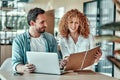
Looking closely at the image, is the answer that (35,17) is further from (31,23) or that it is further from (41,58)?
(41,58)

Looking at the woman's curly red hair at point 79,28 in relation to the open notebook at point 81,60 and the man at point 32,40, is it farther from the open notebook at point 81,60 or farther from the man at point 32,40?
the open notebook at point 81,60

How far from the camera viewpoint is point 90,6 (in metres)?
8.68

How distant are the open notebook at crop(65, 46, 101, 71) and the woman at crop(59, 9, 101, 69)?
394 millimetres

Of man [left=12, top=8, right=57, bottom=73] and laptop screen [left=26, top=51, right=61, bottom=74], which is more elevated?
man [left=12, top=8, right=57, bottom=73]

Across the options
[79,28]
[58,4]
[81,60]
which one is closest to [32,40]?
[81,60]

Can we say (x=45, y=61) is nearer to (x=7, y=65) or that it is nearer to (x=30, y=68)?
(x=30, y=68)

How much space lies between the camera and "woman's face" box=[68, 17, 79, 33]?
3.10 meters

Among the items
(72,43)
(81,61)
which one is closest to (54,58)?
(81,61)

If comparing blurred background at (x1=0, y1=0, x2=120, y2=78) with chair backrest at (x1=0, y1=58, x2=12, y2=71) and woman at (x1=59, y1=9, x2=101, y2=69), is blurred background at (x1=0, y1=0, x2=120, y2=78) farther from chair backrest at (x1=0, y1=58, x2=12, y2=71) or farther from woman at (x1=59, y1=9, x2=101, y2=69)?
chair backrest at (x1=0, y1=58, x2=12, y2=71)

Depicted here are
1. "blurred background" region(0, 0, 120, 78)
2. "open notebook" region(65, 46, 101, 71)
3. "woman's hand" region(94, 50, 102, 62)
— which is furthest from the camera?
"blurred background" region(0, 0, 120, 78)

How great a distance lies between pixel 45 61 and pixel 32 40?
0.42 m

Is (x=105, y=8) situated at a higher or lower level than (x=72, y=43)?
higher

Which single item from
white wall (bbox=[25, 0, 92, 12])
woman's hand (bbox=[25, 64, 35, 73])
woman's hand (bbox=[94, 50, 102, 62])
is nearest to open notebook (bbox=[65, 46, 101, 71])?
woman's hand (bbox=[94, 50, 102, 62])

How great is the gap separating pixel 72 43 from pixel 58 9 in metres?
8.09
